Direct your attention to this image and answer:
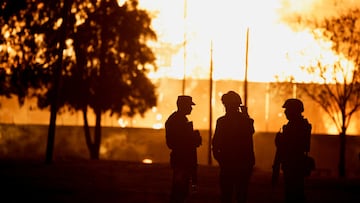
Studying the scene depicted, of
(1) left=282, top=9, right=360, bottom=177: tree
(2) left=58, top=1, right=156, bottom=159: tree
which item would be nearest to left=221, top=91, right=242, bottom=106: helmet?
(1) left=282, top=9, right=360, bottom=177: tree

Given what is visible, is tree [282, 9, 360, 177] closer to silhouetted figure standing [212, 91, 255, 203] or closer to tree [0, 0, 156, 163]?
tree [0, 0, 156, 163]

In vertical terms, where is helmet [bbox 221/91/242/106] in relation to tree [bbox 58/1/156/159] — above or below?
below

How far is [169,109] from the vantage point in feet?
300

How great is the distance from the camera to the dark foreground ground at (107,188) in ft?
50.8

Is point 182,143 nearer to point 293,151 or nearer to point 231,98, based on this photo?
point 231,98

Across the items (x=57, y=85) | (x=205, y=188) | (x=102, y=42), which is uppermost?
(x=102, y=42)

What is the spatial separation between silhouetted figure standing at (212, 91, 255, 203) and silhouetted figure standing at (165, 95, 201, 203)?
0.55m

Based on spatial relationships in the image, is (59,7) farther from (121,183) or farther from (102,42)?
(121,183)

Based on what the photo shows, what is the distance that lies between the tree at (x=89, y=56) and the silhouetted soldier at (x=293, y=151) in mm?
31095

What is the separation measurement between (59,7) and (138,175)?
19442 mm

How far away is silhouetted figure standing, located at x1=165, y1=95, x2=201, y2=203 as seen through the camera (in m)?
10.3

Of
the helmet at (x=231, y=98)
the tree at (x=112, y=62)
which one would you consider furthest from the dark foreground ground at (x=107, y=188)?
the tree at (x=112, y=62)

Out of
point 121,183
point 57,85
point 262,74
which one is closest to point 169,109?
point 262,74

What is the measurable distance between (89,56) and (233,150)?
32.5 meters
